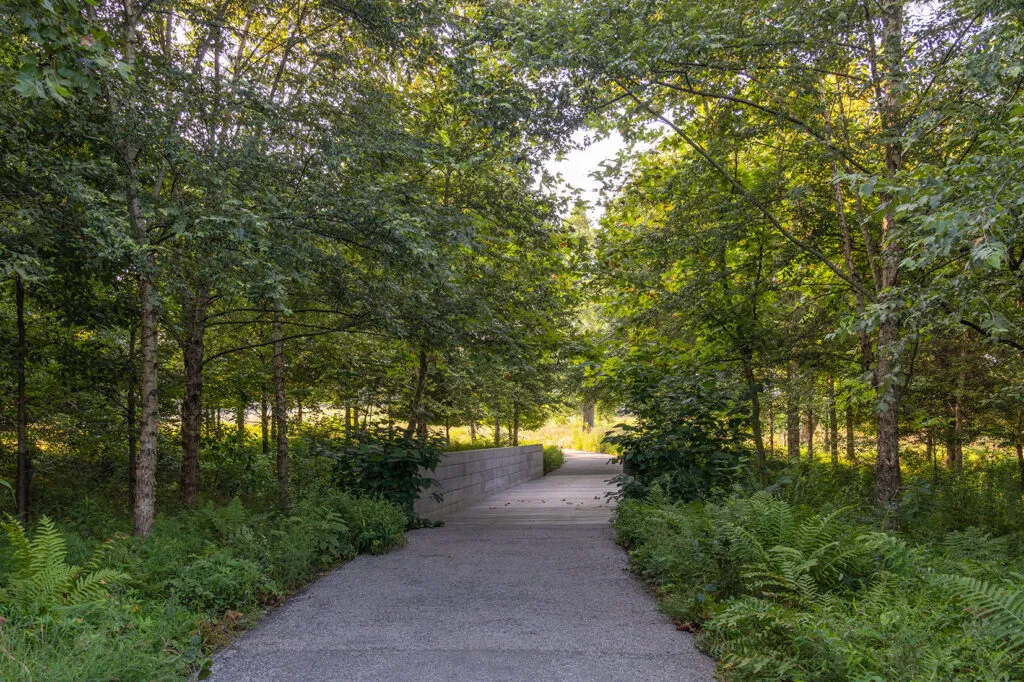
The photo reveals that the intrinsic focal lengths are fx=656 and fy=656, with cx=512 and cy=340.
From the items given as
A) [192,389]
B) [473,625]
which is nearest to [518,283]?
[192,389]

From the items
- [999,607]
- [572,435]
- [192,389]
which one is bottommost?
[572,435]

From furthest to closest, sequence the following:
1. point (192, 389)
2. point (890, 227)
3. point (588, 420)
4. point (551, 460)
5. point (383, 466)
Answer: point (588, 420) → point (551, 460) → point (383, 466) → point (192, 389) → point (890, 227)

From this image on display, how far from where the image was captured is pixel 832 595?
4.02 m

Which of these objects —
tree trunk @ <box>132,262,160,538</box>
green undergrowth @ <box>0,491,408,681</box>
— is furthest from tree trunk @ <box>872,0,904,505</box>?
tree trunk @ <box>132,262,160,538</box>

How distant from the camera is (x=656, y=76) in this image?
7.27 m

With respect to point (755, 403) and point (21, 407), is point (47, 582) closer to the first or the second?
A: point (21, 407)

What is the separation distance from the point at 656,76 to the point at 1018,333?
428 centimetres

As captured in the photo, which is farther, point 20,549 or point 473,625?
point 473,625

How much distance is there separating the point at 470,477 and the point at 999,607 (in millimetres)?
11364

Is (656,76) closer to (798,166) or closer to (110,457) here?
(798,166)

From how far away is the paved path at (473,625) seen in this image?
393cm

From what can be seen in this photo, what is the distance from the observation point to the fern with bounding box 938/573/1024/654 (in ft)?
9.52

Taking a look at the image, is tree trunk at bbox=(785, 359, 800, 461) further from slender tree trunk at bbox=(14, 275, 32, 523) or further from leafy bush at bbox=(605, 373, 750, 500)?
slender tree trunk at bbox=(14, 275, 32, 523)

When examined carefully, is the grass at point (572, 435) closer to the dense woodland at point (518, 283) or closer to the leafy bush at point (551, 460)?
the leafy bush at point (551, 460)
